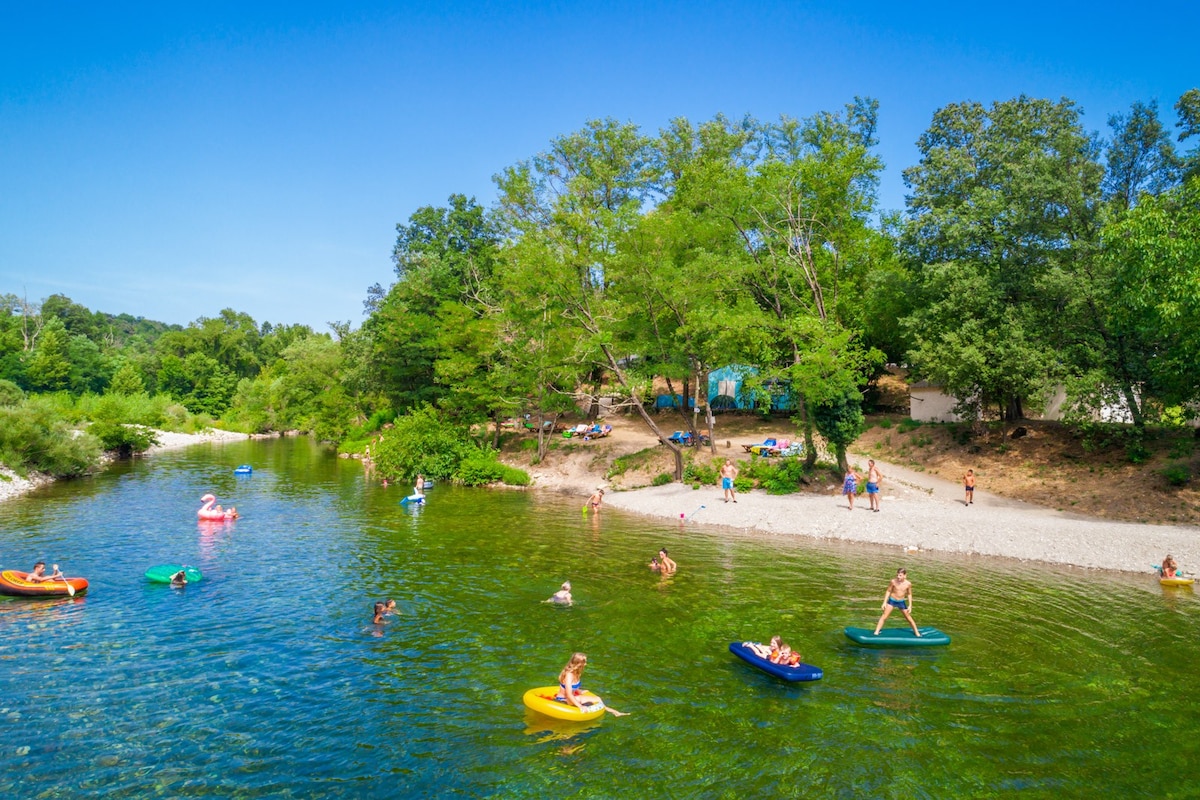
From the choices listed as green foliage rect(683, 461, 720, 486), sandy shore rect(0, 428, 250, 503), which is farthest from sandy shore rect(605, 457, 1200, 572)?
sandy shore rect(0, 428, 250, 503)

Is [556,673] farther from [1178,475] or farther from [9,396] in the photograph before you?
[9,396]

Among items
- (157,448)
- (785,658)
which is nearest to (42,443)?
(157,448)

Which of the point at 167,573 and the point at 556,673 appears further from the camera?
the point at 167,573

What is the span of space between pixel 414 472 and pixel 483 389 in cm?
790

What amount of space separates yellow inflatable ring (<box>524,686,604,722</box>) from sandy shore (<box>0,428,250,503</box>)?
122 ft

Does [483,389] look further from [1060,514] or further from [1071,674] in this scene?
[1071,674]

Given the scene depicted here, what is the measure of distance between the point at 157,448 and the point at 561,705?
2792 inches

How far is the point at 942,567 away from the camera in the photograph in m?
24.8

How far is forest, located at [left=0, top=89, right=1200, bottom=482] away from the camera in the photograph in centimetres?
3294

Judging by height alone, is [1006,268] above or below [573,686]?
above

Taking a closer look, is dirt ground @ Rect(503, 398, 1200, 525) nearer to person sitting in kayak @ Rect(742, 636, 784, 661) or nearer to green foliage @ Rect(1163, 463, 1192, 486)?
green foliage @ Rect(1163, 463, 1192, 486)

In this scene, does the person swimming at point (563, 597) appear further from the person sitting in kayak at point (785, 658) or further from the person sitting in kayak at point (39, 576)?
the person sitting in kayak at point (39, 576)

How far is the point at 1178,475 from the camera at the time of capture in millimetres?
30062

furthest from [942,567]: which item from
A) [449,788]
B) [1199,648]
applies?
[449,788]
